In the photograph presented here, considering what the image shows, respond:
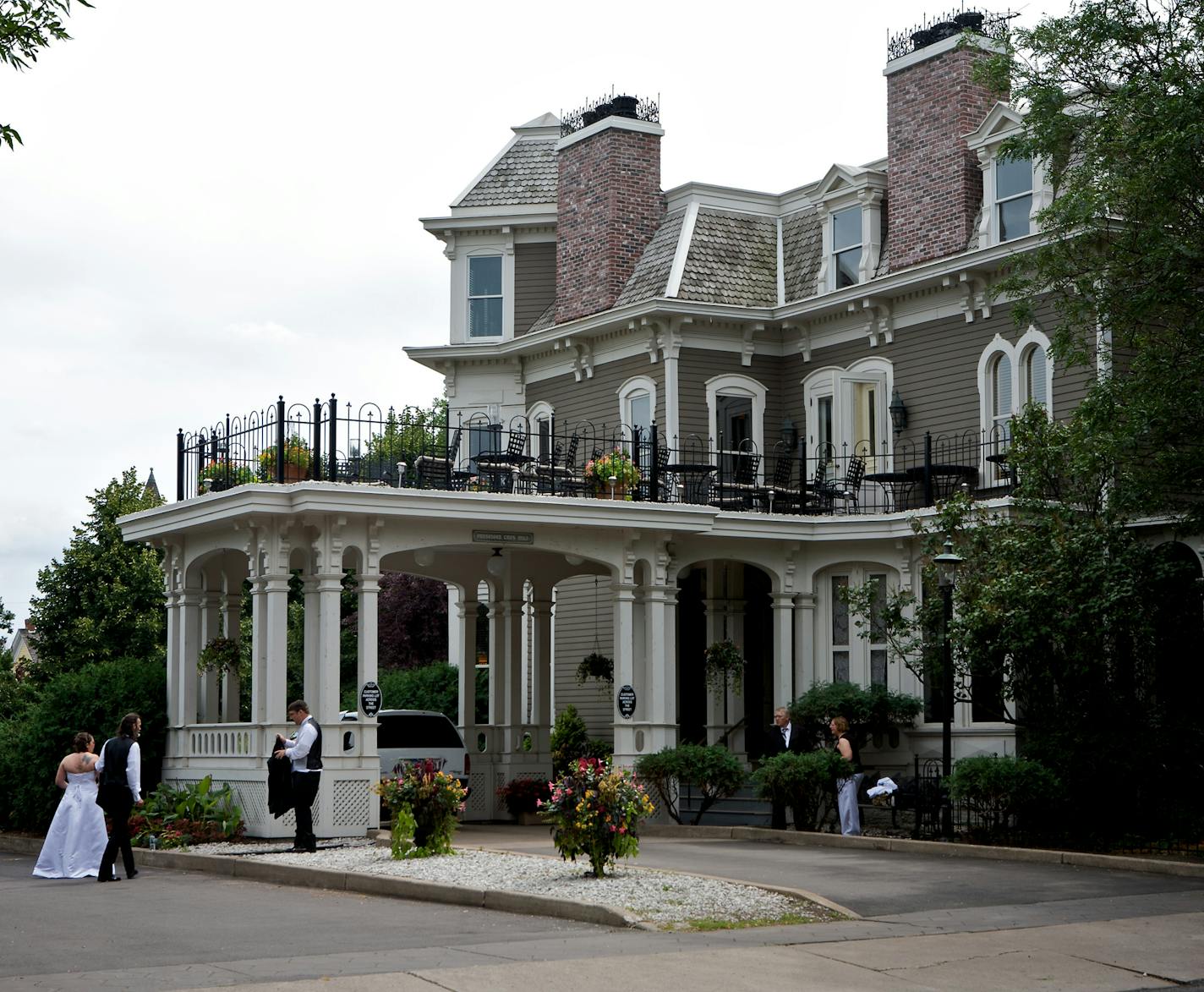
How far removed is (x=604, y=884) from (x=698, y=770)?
25.4 feet

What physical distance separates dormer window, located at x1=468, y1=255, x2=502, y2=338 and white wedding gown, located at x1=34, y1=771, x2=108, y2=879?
1542 centimetres

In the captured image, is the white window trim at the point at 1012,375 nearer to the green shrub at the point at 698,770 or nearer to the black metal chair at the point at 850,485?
the black metal chair at the point at 850,485

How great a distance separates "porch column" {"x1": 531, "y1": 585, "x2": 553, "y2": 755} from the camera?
2520 cm

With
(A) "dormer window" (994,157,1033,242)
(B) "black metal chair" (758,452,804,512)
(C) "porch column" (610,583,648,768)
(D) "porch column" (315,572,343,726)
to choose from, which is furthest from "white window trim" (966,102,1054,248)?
(D) "porch column" (315,572,343,726)

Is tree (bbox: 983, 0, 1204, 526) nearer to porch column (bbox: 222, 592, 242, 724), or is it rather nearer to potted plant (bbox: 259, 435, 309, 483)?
potted plant (bbox: 259, 435, 309, 483)

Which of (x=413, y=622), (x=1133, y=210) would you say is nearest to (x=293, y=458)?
(x=1133, y=210)

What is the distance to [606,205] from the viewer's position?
2891 cm

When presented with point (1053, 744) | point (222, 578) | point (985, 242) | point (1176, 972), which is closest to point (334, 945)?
point (1176, 972)

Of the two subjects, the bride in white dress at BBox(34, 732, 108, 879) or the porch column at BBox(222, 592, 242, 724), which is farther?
the porch column at BBox(222, 592, 242, 724)

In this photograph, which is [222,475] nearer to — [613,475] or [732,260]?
[613,475]

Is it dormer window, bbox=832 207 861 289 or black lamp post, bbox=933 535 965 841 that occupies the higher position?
dormer window, bbox=832 207 861 289

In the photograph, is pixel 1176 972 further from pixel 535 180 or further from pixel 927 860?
pixel 535 180

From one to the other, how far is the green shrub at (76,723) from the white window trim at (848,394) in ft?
36.4

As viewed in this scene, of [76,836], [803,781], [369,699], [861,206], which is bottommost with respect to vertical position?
[76,836]
